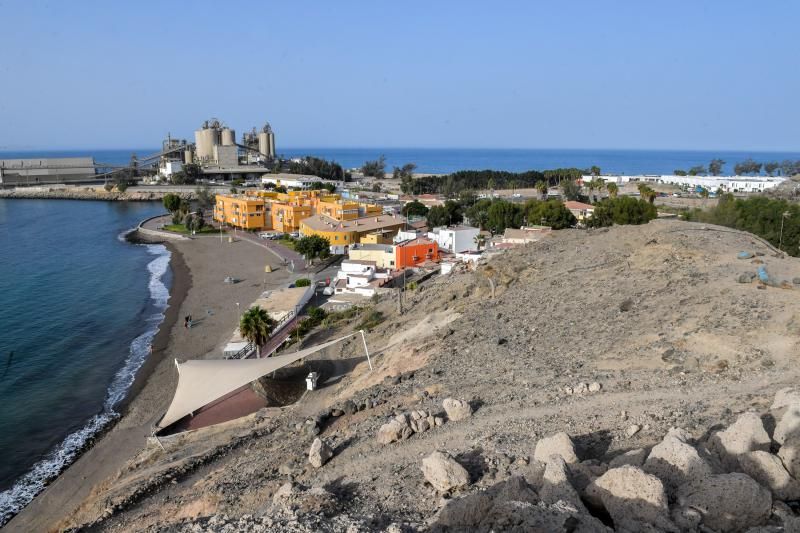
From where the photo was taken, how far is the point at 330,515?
852 centimetres

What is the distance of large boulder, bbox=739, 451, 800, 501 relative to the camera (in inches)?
296

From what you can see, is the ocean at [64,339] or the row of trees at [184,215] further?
the row of trees at [184,215]

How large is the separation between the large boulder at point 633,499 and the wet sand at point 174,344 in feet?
40.9

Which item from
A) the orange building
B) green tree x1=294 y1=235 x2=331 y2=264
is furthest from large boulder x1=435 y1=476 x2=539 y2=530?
green tree x1=294 y1=235 x2=331 y2=264

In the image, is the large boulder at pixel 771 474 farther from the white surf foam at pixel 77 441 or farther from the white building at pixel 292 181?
the white building at pixel 292 181

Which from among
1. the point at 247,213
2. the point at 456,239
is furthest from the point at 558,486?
the point at 247,213

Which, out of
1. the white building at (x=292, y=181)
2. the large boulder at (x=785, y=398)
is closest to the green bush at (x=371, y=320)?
the large boulder at (x=785, y=398)

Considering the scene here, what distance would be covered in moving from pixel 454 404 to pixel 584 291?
9207mm

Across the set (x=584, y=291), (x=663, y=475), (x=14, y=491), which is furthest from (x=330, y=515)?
(x=584, y=291)

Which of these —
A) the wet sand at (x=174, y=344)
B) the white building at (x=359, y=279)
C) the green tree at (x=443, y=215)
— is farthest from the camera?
the green tree at (x=443, y=215)

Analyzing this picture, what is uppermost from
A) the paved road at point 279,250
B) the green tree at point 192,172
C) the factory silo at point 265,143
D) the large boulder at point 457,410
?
the factory silo at point 265,143

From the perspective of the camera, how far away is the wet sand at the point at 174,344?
15.9 m

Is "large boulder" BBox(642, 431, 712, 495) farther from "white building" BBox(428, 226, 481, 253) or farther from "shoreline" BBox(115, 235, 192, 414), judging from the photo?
"white building" BBox(428, 226, 481, 253)

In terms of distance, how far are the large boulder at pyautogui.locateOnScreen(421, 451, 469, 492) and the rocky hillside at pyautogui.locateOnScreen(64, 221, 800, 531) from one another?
0.09 feet
